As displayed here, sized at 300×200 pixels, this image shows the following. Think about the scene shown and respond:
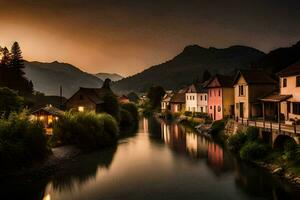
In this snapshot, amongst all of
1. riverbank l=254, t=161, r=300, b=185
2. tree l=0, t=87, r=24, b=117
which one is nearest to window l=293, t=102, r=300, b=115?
riverbank l=254, t=161, r=300, b=185

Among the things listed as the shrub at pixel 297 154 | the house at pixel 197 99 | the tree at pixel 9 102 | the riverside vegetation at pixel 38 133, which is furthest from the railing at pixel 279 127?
the house at pixel 197 99

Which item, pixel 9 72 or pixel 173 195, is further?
pixel 9 72

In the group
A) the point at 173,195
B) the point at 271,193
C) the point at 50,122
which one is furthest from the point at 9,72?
the point at 271,193

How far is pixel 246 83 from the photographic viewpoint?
45.0 metres

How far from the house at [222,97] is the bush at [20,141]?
109ft

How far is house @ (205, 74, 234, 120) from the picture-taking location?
55.4 metres

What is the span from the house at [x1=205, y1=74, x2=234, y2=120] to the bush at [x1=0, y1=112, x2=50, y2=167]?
33.3 metres

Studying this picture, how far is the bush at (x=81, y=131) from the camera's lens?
39969 millimetres

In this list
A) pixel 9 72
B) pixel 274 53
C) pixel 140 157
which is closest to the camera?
pixel 140 157

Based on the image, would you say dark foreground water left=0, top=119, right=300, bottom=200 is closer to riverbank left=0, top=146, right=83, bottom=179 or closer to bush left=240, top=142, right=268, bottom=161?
riverbank left=0, top=146, right=83, bottom=179

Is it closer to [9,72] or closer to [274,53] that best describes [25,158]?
[9,72]

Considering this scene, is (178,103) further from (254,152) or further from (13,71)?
(254,152)

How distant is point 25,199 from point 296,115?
28.9 meters

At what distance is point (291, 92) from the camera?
35188mm
